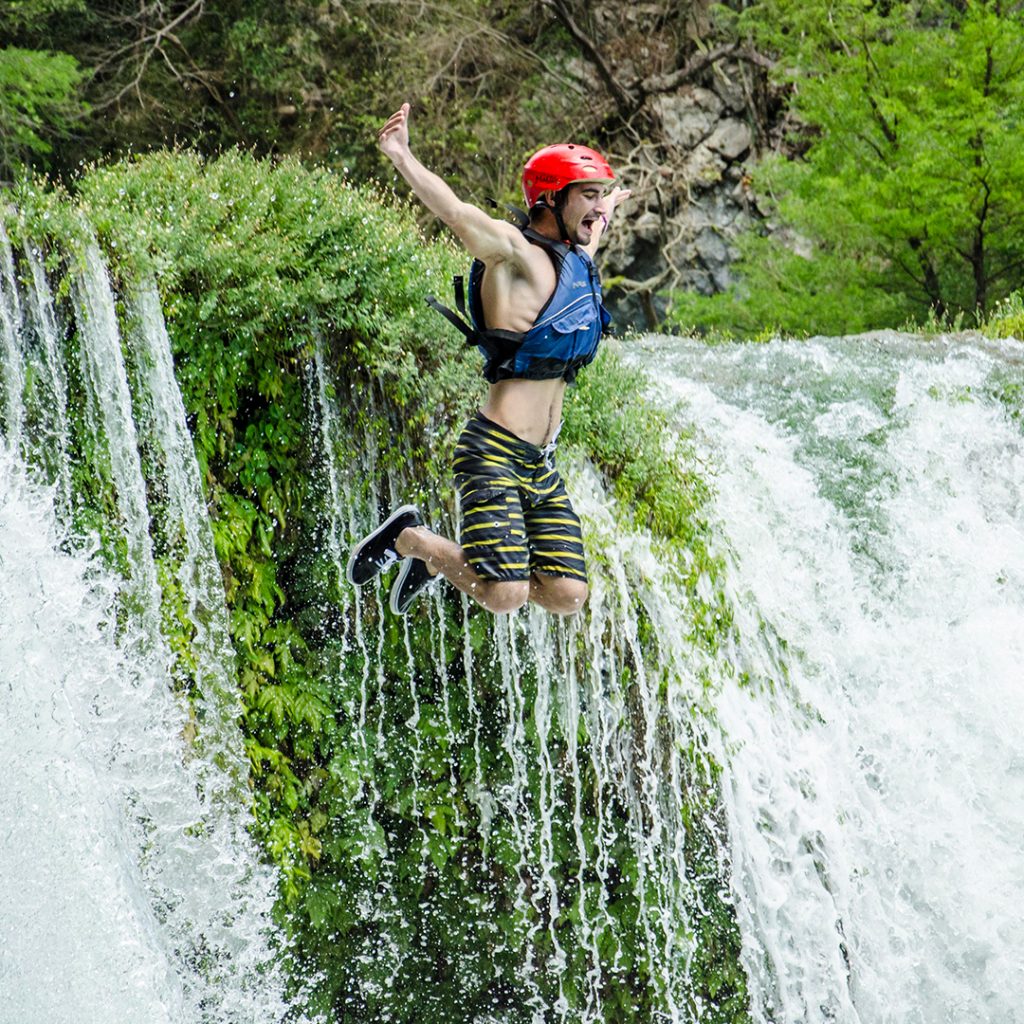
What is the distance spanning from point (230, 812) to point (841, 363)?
5.02 metres

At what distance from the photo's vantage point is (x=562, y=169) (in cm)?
415

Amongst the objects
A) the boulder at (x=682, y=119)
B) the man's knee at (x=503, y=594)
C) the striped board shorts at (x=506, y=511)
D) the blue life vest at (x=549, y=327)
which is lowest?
the man's knee at (x=503, y=594)

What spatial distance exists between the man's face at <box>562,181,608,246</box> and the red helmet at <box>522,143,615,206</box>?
0.04m

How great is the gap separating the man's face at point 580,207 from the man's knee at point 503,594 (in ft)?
4.26

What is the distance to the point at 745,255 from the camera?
1239cm

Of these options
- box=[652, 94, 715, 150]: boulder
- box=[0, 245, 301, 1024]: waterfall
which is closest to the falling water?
box=[0, 245, 301, 1024]: waterfall

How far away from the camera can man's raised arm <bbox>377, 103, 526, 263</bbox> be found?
3.60 metres

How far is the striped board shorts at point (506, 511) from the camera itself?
4355 millimetres

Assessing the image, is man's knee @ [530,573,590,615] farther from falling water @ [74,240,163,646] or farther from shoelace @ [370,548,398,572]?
falling water @ [74,240,163,646]

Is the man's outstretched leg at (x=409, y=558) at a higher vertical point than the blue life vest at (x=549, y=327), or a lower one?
lower

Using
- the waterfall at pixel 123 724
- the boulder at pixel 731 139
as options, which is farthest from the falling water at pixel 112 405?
the boulder at pixel 731 139

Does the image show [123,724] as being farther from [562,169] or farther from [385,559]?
[562,169]

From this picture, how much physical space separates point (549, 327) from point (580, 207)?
475mm

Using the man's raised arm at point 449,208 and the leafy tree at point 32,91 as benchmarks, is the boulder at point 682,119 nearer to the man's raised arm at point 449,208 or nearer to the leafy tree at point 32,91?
the leafy tree at point 32,91
